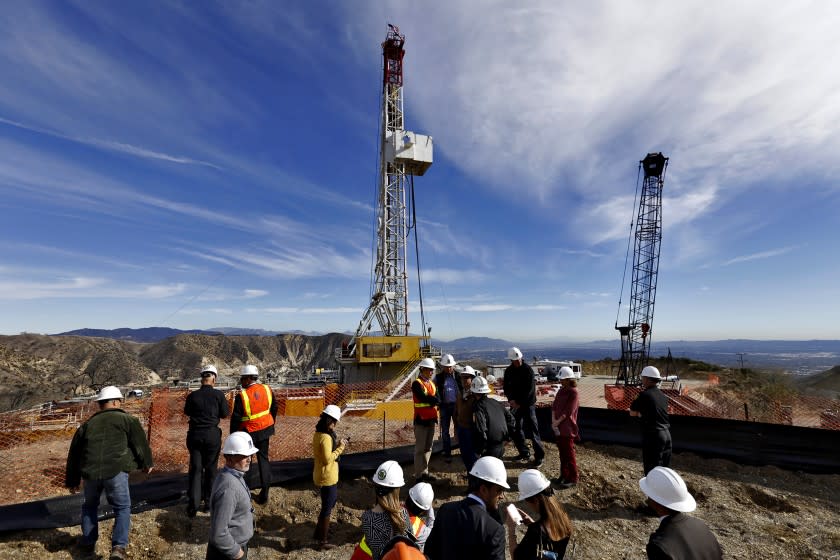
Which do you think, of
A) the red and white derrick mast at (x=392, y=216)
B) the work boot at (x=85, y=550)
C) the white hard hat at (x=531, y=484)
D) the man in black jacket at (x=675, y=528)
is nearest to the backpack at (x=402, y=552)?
the white hard hat at (x=531, y=484)

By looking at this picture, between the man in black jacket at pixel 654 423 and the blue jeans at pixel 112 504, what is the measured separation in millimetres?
6043

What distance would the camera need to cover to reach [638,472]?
681cm

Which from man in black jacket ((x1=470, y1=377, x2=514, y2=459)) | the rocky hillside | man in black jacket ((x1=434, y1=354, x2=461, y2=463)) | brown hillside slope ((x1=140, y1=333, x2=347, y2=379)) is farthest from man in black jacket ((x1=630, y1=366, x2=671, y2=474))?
brown hillside slope ((x1=140, y1=333, x2=347, y2=379))

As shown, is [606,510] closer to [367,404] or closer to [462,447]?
[462,447]

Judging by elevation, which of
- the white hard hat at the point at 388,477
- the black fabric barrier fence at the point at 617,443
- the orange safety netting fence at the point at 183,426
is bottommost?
the orange safety netting fence at the point at 183,426

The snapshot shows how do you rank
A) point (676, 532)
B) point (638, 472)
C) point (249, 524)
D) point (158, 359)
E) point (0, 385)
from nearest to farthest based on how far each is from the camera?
point (676, 532) < point (249, 524) < point (638, 472) < point (0, 385) < point (158, 359)

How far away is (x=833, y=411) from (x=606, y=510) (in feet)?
25.9

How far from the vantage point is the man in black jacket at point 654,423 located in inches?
206

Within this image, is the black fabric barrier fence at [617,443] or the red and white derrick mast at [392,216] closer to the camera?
the black fabric barrier fence at [617,443]

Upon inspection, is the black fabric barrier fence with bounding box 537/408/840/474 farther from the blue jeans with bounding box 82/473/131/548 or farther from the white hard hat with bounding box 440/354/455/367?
the blue jeans with bounding box 82/473/131/548

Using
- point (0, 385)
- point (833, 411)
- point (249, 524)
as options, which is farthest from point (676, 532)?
point (0, 385)

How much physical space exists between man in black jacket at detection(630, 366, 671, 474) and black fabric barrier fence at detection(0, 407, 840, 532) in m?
3.20

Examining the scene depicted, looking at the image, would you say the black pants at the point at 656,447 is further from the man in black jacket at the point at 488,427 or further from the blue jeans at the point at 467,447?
the blue jeans at the point at 467,447

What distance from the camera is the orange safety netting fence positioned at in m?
7.20
